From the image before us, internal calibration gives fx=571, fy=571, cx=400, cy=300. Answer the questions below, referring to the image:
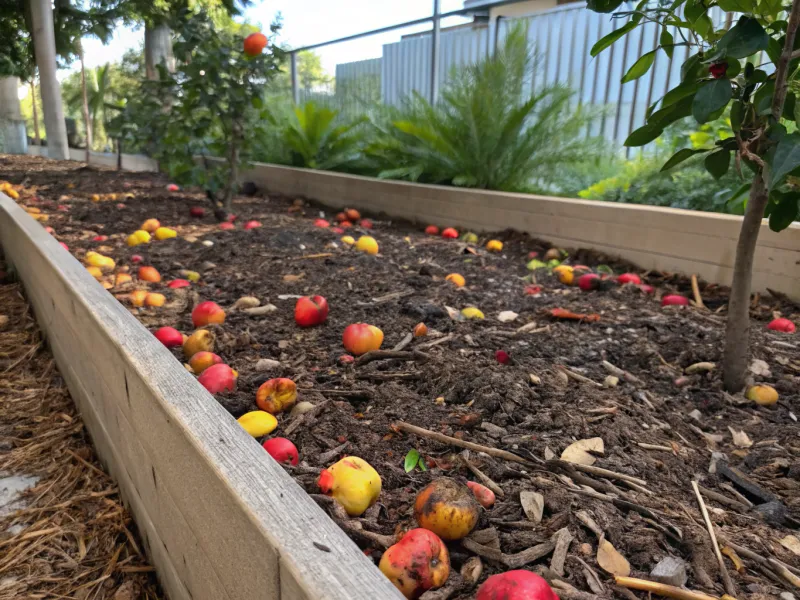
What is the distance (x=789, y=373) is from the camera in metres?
2.27

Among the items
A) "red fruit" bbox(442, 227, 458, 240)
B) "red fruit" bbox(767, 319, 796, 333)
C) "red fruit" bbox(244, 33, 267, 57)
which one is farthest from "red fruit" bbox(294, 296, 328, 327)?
"red fruit" bbox(244, 33, 267, 57)

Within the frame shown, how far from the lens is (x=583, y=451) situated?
64.4 inches

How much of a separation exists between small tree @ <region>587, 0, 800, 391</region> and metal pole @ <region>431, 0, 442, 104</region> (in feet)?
17.5

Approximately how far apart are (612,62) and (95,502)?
235 inches

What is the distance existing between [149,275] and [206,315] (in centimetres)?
100

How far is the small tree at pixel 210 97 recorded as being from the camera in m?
4.98

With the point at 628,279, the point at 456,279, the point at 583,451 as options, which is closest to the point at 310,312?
the point at 456,279

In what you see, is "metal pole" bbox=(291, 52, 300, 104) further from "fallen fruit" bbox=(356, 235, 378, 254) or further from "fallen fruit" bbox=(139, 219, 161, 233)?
"fallen fruit" bbox=(356, 235, 378, 254)

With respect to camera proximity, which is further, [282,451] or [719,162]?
[719,162]

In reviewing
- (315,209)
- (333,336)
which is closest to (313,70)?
(315,209)

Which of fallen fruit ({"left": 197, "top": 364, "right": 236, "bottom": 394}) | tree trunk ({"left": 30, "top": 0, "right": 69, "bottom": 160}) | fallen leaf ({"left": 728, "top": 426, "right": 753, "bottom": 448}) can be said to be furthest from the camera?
tree trunk ({"left": 30, "top": 0, "right": 69, "bottom": 160})

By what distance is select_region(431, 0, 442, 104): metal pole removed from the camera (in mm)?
6602

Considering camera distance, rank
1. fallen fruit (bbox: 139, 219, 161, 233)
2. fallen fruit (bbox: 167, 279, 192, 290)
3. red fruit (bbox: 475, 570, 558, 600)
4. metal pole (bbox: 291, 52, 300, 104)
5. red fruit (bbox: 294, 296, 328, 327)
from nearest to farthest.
Answer: red fruit (bbox: 475, 570, 558, 600) → red fruit (bbox: 294, 296, 328, 327) → fallen fruit (bbox: 167, 279, 192, 290) → fallen fruit (bbox: 139, 219, 161, 233) → metal pole (bbox: 291, 52, 300, 104)

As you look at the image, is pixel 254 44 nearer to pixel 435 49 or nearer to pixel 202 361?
pixel 435 49
